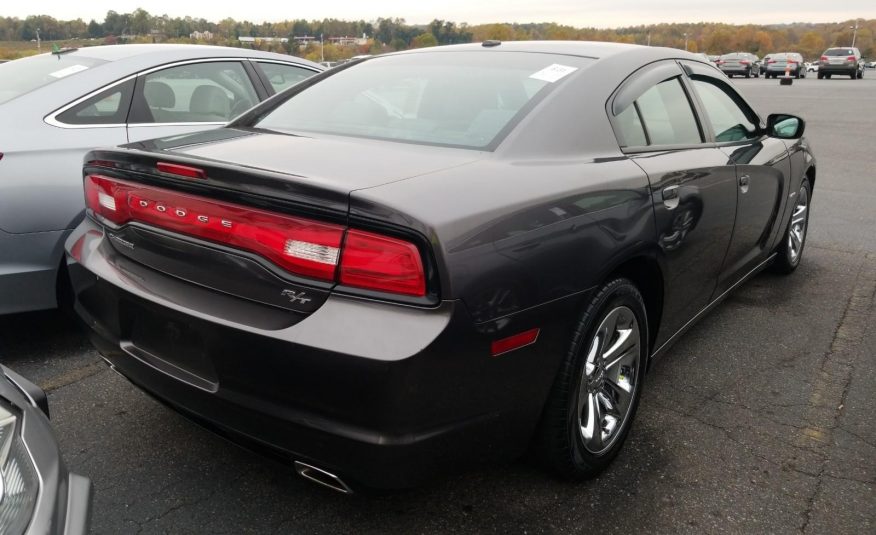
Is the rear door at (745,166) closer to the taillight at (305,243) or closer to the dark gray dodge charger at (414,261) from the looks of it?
the dark gray dodge charger at (414,261)

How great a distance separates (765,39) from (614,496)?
134062 millimetres

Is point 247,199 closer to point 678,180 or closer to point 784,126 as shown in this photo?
point 678,180

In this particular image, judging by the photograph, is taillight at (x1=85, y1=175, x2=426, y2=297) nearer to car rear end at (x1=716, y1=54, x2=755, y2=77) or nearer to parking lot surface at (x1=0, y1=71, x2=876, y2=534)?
parking lot surface at (x1=0, y1=71, x2=876, y2=534)

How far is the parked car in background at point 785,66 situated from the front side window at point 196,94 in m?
45.9

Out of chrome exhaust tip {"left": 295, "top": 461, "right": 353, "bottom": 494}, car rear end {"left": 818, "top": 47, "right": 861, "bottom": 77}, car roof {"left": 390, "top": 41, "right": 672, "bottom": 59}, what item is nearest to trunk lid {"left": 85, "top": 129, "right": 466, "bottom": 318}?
chrome exhaust tip {"left": 295, "top": 461, "right": 353, "bottom": 494}

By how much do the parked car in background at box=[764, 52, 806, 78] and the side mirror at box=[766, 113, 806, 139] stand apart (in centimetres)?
4494

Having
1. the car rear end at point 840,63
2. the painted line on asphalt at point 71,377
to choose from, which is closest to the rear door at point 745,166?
the painted line on asphalt at point 71,377

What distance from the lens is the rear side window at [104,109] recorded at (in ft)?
12.1

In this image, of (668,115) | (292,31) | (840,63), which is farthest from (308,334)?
(840,63)

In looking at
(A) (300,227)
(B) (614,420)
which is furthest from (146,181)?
(B) (614,420)

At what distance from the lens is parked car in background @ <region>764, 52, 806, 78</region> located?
43.6m

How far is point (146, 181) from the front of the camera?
226 cm

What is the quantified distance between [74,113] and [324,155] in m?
2.15

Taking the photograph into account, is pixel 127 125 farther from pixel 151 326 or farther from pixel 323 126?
pixel 151 326
